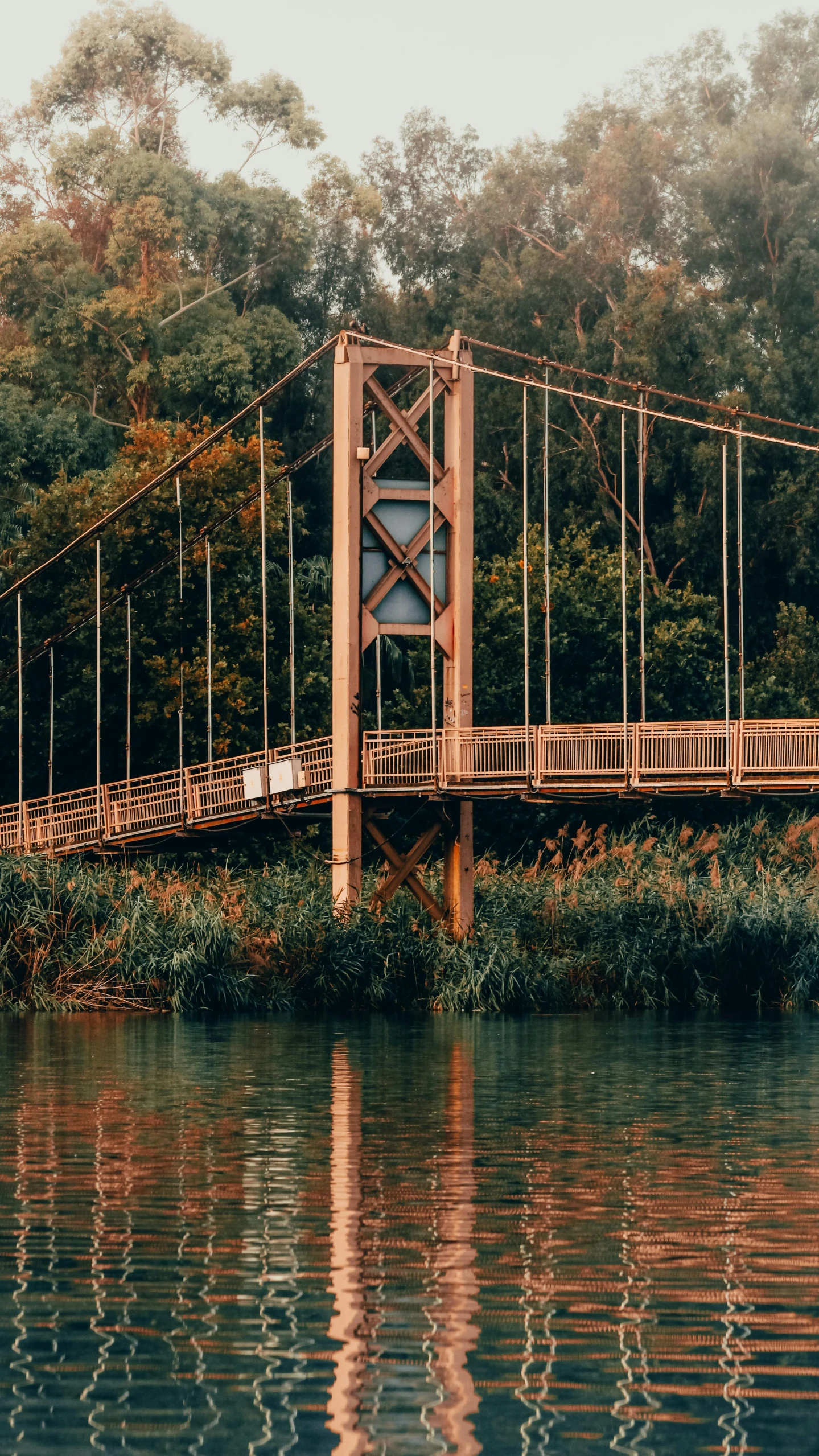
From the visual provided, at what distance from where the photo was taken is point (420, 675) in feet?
173

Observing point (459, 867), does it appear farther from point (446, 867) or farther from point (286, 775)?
point (286, 775)

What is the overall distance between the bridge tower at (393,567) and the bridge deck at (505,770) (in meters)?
0.43

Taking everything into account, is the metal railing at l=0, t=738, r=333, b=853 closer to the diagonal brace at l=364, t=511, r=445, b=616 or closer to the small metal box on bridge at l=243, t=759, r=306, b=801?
the small metal box on bridge at l=243, t=759, r=306, b=801

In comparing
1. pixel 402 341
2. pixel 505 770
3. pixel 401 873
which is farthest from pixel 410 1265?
pixel 402 341

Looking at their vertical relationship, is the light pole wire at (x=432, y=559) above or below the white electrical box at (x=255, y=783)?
above

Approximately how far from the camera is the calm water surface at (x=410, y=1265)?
7.58 meters

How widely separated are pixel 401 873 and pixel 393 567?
16.1 ft

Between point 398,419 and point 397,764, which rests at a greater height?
point 398,419

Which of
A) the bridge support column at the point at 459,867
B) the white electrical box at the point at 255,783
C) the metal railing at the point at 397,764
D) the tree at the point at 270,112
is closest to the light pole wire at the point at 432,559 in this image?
the metal railing at the point at 397,764

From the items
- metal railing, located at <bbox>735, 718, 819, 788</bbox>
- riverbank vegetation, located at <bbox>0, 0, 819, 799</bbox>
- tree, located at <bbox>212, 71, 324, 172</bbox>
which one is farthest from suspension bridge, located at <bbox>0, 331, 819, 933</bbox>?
tree, located at <bbox>212, 71, 324, 172</bbox>

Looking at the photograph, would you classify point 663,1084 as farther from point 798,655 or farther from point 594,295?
point 594,295

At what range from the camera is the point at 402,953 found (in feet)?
107

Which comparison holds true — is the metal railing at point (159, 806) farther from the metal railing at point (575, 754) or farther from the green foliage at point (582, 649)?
the green foliage at point (582, 649)

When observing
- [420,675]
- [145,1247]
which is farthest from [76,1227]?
[420,675]
